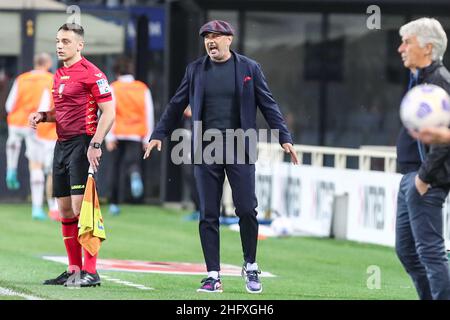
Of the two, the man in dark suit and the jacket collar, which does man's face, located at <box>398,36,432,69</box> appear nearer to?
the jacket collar

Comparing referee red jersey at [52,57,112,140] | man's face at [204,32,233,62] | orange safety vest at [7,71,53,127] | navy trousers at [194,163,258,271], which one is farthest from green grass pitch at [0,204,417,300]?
man's face at [204,32,233,62]

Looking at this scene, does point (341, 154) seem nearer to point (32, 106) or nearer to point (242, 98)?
point (32, 106)

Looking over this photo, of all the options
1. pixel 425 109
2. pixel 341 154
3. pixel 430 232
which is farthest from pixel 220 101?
pixel 341 154

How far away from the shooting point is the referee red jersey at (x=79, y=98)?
36.0ft

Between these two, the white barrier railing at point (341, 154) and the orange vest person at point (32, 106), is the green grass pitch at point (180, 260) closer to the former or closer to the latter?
the orange vest person at point (32, 106)

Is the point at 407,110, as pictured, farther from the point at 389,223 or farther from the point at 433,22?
the point at 389,223

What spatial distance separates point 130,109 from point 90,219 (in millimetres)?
9853

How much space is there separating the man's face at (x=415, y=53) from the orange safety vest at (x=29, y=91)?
1145 cm

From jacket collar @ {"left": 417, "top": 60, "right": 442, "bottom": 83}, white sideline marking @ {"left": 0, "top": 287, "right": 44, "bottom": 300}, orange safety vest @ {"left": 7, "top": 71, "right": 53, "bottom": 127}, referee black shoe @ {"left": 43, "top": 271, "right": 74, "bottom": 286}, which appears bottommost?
referee black shoe @ {"left": 43, "top": 271, "right": 74, "bottom": 286}

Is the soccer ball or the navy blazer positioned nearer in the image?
the soccer ball

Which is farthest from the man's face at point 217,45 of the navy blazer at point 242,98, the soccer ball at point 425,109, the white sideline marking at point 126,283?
the soccer ball at point 425,109

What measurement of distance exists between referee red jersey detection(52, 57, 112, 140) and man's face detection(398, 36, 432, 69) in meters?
3.01

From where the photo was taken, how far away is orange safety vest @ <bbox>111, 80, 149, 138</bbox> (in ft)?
67.5
